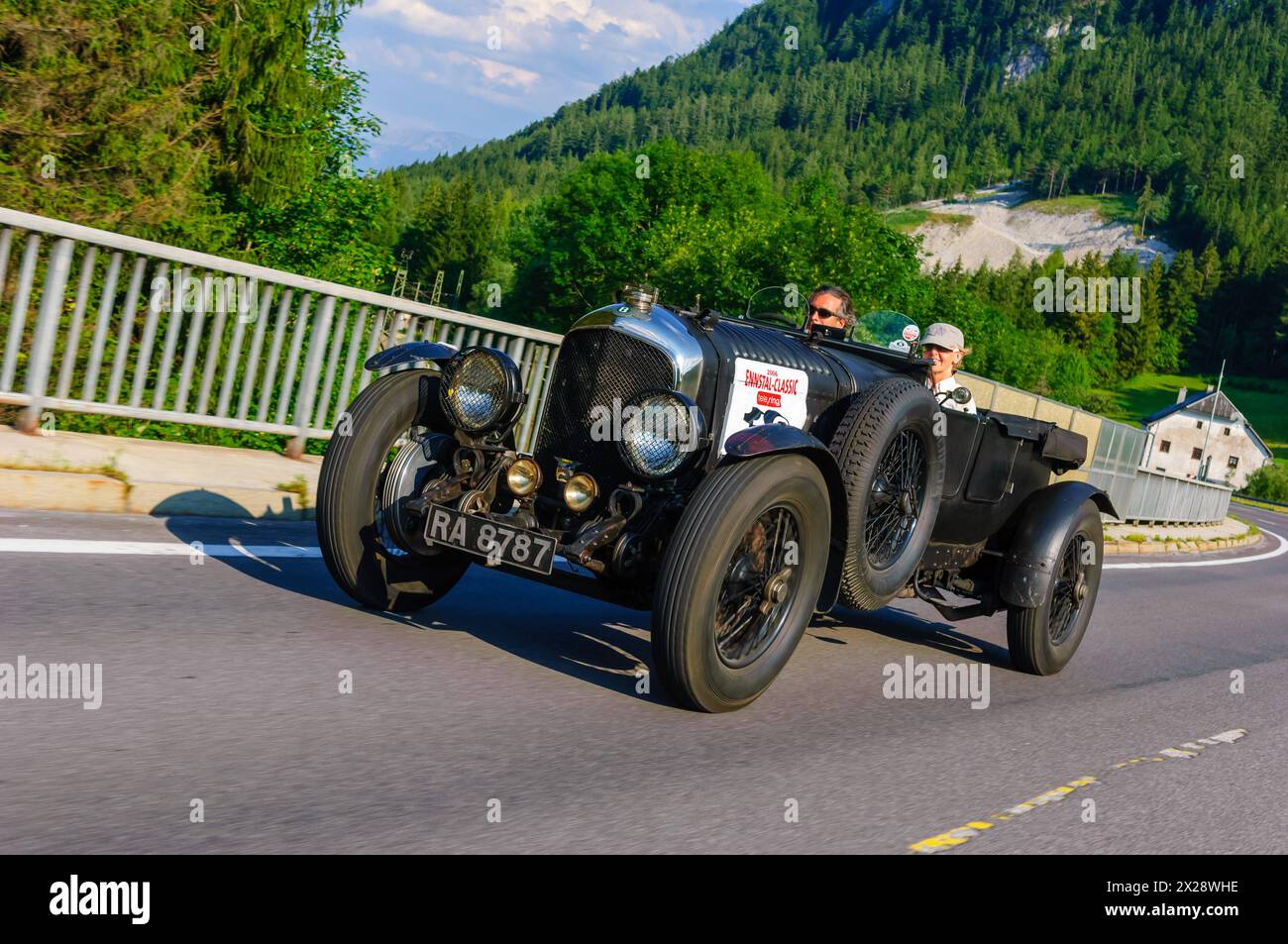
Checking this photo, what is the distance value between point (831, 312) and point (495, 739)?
346 cm

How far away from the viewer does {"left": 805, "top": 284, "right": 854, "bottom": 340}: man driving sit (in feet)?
21.0

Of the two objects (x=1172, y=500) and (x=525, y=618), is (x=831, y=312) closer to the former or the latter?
(x=525, y=618)

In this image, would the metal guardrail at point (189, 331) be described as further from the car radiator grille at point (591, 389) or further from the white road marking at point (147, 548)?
the car radiator grille at point (591, 389)

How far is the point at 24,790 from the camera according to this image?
2.91 m

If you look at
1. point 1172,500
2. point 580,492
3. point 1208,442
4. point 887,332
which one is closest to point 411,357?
point 580,492

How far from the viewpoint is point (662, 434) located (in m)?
4.62

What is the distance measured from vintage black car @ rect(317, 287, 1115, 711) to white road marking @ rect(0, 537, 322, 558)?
1213 millimetres


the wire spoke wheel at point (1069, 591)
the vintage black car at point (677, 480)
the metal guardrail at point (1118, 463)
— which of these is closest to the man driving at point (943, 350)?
the vintage black car at point (677, 480)

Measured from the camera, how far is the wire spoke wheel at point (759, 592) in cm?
460

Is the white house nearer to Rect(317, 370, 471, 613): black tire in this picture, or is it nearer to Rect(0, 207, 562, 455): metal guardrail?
Rect(0, 207, 562, 455): metal guardrail

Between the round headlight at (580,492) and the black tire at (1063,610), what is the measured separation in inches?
115
